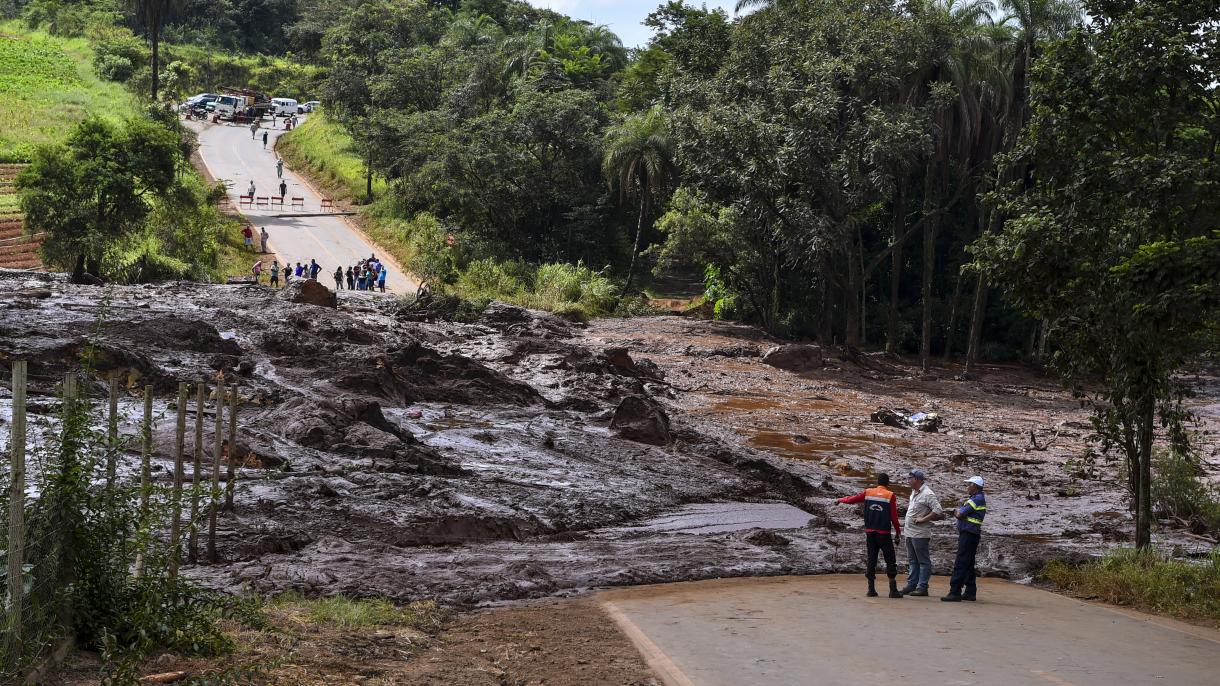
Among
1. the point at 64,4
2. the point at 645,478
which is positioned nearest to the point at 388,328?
the point at 645,478

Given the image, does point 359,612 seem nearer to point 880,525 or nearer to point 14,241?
point 880,525

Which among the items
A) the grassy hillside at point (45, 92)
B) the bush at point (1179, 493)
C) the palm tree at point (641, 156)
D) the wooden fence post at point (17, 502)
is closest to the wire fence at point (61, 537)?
the wooden fence post at point (17, 502)

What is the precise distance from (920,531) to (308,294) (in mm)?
27421

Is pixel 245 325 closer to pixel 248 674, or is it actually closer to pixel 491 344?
pixel 491 344

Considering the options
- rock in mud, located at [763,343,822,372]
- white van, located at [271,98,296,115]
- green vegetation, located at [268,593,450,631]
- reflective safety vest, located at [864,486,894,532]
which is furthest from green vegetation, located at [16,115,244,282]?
white van, located at [271,98,296,115]

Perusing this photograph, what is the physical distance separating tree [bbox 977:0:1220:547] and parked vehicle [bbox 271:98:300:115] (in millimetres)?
81826

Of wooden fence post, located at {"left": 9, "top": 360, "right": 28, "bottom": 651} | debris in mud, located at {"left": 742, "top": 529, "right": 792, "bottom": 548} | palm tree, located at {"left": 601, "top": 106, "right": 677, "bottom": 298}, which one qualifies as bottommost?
Answer: debris in mud, located at {"left": 742, "top": 529, "right": 792, "bottom": 548}

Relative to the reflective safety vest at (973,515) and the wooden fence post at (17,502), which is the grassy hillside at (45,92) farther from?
the wooden fence post at (17,502)

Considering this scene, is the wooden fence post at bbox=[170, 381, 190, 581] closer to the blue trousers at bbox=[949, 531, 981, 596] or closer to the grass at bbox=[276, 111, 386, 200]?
the blue trousers at bbox=[949, 531, 981, 596]

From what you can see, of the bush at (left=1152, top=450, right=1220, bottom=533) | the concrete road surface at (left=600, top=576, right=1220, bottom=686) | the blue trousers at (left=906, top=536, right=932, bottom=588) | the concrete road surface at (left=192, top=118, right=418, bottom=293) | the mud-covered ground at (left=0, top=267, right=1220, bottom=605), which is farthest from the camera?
the concrete road surface at (left=192, top=118, right=418, bottom=293)

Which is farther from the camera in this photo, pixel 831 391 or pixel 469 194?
pixel 469 194

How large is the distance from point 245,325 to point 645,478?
1533 centimetres

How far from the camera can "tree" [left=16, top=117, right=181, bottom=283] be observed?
37719 mm

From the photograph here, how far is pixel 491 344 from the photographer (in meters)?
35.6
